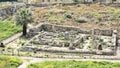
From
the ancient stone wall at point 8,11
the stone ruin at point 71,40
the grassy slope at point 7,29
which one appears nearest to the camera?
the stone ruin at point 71,40

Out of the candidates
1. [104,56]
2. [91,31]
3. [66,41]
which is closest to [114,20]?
[91,31]

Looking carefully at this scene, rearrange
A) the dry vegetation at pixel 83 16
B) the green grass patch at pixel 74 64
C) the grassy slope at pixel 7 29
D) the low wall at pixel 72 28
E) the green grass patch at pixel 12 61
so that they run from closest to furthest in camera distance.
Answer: the green grass patch at pixel 74 64, the green grass patch at pixel 12 61, the grassy slope at pixel 7 29, the low wall at pixel 72 28, the dry vegetation at pixel 83 16

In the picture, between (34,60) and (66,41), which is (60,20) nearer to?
(66,41)

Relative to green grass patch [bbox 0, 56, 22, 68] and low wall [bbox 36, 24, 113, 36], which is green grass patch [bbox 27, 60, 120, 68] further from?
low wall [bbox 36, 24, 113, 36]

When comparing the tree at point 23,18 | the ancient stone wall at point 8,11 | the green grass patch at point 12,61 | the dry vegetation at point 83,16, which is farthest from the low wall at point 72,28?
the green grass patch at point 12,61

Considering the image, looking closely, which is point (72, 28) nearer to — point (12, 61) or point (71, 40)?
point (71, 40)

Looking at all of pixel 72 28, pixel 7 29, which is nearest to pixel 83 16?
pixel 72 28

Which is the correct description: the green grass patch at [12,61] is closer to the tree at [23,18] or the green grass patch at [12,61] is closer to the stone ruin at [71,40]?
the stone ruin at [71,40]
